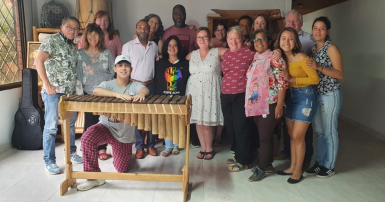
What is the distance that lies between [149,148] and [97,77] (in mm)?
1017

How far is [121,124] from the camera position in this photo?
109 inches

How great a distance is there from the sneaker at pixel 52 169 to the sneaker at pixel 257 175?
6.02 feet

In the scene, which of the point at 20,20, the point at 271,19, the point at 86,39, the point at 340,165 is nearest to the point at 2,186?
the point at 86,39

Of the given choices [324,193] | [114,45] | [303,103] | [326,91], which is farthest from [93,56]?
[324,193]

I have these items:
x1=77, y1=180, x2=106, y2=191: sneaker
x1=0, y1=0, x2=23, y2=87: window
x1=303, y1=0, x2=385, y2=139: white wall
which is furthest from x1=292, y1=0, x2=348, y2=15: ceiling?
x1=77, y1=180, x2=106, y2=191: sneaker

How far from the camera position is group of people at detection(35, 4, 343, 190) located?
256cm

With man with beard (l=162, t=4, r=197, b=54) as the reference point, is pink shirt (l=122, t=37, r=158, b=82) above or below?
below

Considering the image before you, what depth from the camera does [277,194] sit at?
8.17 feet

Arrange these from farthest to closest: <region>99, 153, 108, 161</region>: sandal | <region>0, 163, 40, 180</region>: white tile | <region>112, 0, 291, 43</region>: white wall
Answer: <region>112, 0, 291, 43</region>: white wall
<region>99, 153, 108, 161</region>: sandal
<region>0, 163, 40, 180</region>: white tile

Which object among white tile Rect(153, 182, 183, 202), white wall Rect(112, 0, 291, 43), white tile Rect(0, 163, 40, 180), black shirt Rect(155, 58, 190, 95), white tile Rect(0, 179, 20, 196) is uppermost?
white wall Rect(112, 0, 291, 43)

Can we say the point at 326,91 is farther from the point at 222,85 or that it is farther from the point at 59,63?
the point at 59,63

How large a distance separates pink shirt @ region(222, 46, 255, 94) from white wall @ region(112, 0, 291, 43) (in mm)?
1895

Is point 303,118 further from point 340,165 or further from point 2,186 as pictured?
point 2,186

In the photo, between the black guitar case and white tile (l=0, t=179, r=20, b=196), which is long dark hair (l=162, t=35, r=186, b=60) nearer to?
the black guitar case
